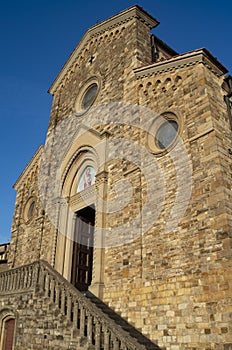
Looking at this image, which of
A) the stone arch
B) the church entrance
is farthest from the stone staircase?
the church entrance

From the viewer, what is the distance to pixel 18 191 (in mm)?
16656

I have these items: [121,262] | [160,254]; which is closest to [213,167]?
[160,254]

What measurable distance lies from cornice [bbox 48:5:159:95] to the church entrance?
283 inches

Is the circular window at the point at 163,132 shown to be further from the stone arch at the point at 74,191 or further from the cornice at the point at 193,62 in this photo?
the stone arch at the point at 74,191

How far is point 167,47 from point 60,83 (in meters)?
5.53

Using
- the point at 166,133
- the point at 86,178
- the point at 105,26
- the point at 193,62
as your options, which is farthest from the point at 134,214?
the point at 105,26

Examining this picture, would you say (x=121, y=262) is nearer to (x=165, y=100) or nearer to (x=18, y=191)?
(x=165, y=100)

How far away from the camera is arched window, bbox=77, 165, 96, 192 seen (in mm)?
12055

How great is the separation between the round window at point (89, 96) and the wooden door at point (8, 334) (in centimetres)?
820

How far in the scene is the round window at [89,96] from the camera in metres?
13.4

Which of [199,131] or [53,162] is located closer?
[199,131]

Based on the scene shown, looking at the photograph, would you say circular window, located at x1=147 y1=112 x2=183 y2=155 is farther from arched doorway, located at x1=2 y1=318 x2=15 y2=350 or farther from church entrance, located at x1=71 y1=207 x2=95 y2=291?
arched doorway, located at x1=2 y1=318 x2=15 y2=350

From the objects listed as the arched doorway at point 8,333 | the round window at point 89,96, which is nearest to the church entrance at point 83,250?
the arched doorway at point 8,333

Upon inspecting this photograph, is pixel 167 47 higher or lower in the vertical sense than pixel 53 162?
higher
